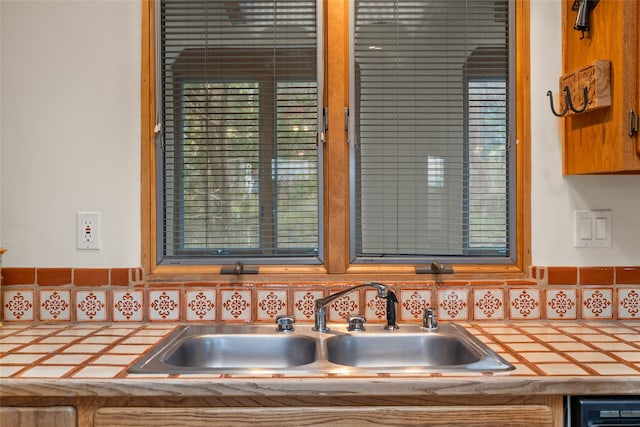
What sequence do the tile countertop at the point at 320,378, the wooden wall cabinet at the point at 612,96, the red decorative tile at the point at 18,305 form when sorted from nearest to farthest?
the tile countertop at the point at 320,378
the wooden wall cabinet at the point at 612,96
the red decorative tile at the point at 18,305

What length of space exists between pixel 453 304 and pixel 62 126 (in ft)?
4.75

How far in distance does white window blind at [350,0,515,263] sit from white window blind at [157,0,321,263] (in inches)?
7.1

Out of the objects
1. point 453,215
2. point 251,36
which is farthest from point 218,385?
point 251,36

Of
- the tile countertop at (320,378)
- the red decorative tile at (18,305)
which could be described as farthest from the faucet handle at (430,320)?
the red decorative tile at (18,305)

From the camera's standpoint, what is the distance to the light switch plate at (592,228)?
1870 mm

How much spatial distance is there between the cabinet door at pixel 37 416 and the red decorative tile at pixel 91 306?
1.95 ft

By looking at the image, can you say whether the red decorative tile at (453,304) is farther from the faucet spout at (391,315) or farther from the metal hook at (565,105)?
the metal hook at (565,105)

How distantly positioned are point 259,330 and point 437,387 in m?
0.72

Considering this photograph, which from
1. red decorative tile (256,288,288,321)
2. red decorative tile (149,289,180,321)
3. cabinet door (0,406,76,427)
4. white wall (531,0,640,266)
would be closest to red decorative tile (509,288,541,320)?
white wall (531,0,640,266)

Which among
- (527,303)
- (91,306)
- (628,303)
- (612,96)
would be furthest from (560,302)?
(91,306)

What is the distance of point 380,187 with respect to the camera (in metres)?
1.93

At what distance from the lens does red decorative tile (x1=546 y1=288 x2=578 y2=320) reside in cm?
186

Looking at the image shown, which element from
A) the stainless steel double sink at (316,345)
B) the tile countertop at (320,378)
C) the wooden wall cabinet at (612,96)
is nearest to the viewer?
the tile countertop at (320,378)

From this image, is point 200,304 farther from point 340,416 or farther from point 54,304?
point 340,416
